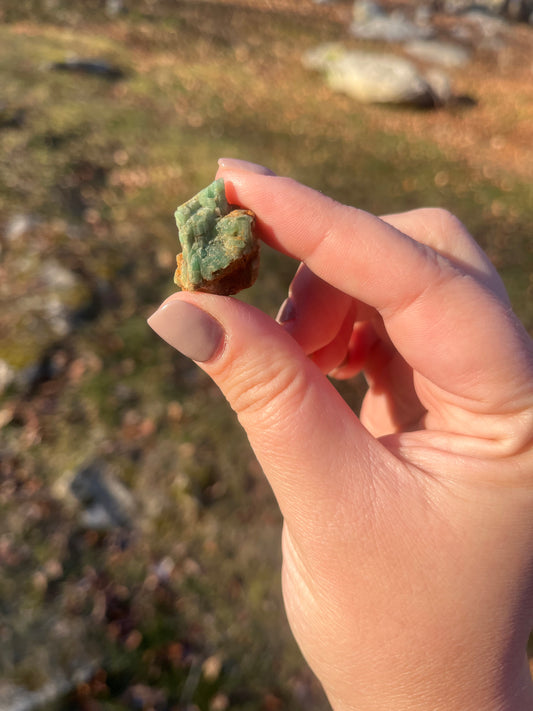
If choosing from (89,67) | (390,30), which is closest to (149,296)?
(89,67)

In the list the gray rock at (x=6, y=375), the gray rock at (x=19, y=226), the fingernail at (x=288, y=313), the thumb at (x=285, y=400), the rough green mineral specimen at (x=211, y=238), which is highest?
the rough green mineral specimen at (x=211, y=238)

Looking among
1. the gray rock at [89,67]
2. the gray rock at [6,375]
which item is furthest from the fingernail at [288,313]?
the gray rock at [89,67]

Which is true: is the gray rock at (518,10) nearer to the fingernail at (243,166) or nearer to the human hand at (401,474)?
the fingernail at (243,166)

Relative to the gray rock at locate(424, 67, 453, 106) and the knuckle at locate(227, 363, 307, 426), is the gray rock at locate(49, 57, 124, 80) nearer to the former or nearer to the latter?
the gray rock at locate(424, 67, 453, 106)

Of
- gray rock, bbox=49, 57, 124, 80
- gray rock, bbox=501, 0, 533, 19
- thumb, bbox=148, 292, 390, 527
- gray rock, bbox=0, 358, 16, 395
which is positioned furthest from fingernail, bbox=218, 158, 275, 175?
gray rock, bbox=501, 0, 533, 19

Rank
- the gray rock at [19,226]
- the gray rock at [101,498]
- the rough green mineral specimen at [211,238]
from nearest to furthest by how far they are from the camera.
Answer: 1. the rough green mineral specimen at [211,238]
2. the gray rock at [101,498]
3. the gray rock at [19,226]

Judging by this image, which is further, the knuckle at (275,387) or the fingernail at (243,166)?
the fingernail at (243,166)
